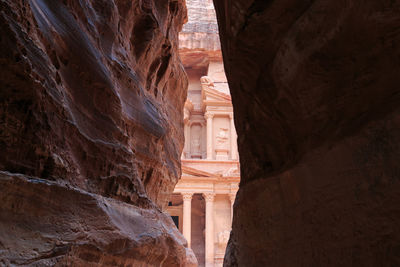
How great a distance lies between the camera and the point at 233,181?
26.0 m

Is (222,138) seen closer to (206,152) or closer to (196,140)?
(206,152)

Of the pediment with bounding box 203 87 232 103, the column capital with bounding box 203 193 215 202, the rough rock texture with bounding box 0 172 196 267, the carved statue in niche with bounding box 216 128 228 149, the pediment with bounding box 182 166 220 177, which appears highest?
the pediment with bounding box 203 87 232 103

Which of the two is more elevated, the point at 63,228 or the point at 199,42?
the point at 199,42

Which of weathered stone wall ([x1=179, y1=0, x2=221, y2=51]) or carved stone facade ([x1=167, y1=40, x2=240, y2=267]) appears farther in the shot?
weathered stone wall ([x1=179, y1=0, x2=221, y2=51])

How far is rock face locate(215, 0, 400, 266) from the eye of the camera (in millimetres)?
1486

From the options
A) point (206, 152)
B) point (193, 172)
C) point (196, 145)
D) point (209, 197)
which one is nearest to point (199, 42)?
point (196, 145)

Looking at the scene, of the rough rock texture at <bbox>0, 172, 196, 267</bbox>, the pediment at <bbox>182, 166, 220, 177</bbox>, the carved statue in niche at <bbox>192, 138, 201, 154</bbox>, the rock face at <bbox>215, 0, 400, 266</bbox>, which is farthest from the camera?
the carved statue in niche at <bbox>192, 138, 201, 154</bbox>

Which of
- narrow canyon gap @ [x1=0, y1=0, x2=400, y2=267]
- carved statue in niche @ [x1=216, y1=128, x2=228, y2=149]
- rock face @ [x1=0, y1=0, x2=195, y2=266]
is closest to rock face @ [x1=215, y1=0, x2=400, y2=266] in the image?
narrow canyon gap @ [x1=0, y1=0, x2=400, y2=267]

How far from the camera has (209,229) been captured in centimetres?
2511

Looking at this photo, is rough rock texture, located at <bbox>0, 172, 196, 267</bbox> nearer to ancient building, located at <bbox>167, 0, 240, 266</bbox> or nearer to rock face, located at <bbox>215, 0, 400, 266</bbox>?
rock face, located at <bbox>215, 0, 400, 266</bbox>

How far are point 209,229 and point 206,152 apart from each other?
10.2m

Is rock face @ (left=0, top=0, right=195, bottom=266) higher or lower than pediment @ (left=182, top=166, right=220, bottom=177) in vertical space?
lower

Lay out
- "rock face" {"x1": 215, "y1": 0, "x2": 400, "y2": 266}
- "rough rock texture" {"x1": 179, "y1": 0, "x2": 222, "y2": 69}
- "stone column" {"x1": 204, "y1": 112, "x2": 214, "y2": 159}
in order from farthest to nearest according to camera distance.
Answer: "rough rock texture" {"x1": 179, "y1": 0, "x2": 222, "y2": 69}
"stone column" {"x1": 204, "y1": 112, "x2": 214, "y2": 159}
"rock face" {"x1": 215, "y1": 0, "x2": 400, "y2": 266}

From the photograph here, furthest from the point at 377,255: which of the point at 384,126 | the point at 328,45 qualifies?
the point at 328,45
